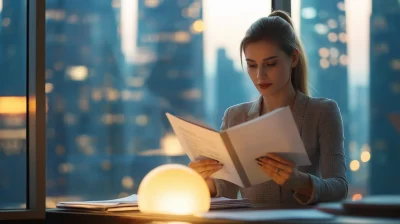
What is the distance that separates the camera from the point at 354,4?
10.7ft

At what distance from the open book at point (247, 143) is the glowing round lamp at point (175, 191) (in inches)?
8.4

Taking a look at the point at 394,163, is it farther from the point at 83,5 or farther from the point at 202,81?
the point at 83,5

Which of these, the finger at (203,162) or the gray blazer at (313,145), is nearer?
the finger at (203,162)

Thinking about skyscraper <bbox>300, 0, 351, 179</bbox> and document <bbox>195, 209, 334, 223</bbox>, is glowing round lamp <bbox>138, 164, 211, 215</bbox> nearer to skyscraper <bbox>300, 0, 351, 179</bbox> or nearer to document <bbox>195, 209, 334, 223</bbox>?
document <bbox>195, 209, 334, 223</bbox>

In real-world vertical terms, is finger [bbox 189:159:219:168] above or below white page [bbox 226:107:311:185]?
below

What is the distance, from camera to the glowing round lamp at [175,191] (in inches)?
64.1

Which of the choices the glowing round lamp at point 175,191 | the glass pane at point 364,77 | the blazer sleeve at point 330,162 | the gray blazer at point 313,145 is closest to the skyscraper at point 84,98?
the gray blazer at point 313,145

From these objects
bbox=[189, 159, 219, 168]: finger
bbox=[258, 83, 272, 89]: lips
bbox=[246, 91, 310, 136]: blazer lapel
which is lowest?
bbox=[189, 159, 219, 168]: finger

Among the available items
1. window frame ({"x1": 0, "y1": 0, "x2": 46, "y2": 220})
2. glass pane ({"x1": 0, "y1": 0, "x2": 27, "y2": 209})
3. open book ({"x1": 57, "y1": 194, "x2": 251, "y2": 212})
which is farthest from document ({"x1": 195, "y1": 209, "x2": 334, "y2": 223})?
glass pane ({"x1": 0, "y1": 0, "x2": 27, "y2": 209})

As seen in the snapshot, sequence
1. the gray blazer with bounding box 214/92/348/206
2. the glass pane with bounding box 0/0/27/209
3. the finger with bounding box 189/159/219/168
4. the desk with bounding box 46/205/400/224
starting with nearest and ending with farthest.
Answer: the desk with bounding box 46/205/400/224
the finger with bounding box 189/159/219/168
the gray blazer with bounding box 214/92/348/206
the glass pane with bounding box 0/0/27/209

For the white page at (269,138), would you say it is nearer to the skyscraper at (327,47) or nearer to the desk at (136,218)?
the desk at (136,218)

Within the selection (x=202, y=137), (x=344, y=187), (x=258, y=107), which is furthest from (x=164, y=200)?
(x=258, y=107)

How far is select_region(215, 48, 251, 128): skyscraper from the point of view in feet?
10.8

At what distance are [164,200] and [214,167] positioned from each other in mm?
377
